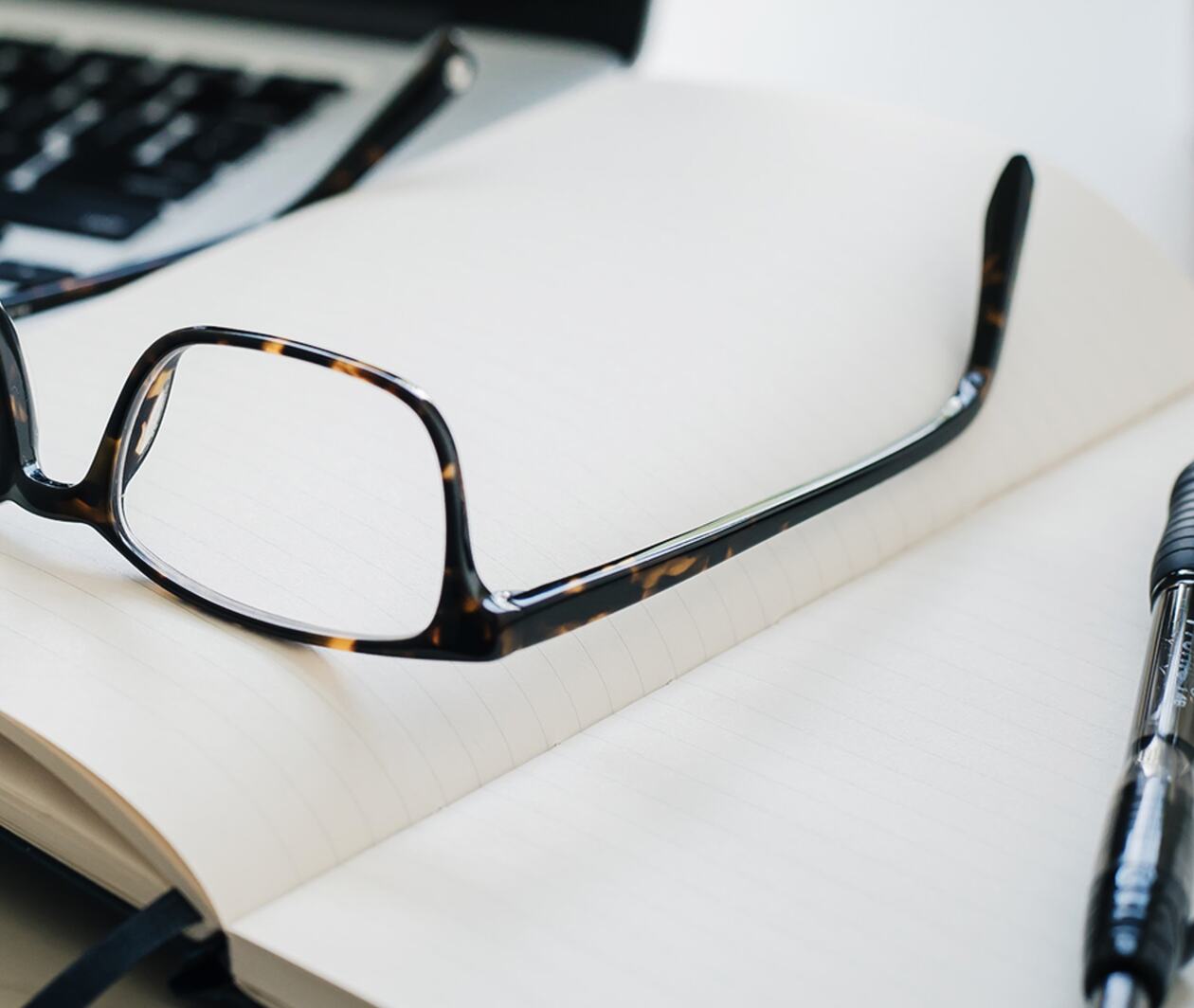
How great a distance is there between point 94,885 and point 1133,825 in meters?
0.26

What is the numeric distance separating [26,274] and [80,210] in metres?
0.07

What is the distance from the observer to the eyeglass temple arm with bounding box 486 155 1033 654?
40cm

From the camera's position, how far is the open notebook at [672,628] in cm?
36

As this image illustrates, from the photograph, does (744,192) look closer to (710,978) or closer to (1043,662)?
(1043,662)

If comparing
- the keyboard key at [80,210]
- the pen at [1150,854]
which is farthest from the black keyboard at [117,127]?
the pen at [1150,854]

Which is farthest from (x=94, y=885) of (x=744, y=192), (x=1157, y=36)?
(x=1157, y=36)

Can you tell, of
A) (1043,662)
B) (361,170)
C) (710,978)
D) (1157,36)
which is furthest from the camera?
(1157,36)

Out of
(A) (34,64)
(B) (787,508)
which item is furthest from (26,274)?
(B) (787,508)

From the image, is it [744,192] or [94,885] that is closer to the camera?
[94,885]

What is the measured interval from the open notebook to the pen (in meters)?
0.02

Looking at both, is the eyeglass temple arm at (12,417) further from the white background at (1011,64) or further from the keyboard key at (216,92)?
the white background at (1011,64)

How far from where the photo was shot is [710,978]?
1.12 feet

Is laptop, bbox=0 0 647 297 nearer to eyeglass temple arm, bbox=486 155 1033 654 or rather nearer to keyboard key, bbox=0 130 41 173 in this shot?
keyboard key, bbox=0 130 41 173

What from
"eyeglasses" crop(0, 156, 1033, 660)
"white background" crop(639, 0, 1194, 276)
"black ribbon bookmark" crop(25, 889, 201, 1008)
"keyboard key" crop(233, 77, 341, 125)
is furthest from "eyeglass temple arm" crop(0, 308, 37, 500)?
"white background" crop(639, 0, 1194, 276)
